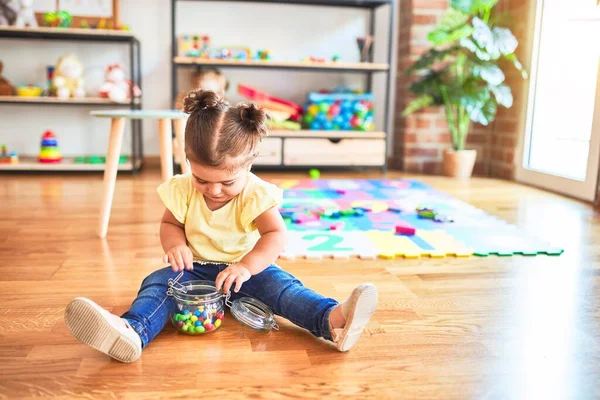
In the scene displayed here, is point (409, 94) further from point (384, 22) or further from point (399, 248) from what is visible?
point (399, 248)

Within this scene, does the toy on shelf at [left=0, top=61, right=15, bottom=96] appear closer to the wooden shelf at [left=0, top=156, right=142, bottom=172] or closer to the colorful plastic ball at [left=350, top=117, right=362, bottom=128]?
the wooden shelf at [left=0, top=156, right=142, bottom=172]

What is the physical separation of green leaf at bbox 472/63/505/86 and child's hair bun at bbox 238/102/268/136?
7.05 feet

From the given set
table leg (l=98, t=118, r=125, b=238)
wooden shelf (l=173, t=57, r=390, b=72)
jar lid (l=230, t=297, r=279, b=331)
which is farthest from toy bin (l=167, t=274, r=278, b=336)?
wooden shelf (l=173, t=57, r=390, b=72)

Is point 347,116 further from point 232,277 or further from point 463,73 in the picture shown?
point 232,277

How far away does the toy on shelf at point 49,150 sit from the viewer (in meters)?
3.01

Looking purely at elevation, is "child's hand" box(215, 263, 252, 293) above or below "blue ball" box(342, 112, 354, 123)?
below

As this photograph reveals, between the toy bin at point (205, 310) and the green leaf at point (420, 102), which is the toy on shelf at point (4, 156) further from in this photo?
the toy bin at point (205, 310)

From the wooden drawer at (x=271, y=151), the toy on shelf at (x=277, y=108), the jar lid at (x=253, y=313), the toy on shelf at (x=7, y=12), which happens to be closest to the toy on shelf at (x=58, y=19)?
the toy on shelf at (x=7, y=12)

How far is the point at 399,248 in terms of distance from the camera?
64.9 inches

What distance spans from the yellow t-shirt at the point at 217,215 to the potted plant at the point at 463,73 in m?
2.06

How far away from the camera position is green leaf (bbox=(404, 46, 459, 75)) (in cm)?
301

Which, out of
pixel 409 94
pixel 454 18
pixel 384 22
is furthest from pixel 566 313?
pixel 384 22

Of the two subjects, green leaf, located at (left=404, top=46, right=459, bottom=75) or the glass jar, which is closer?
the glass jar

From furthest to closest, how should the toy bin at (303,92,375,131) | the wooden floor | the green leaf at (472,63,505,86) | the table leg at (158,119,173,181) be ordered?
the toy bin at (303,92,375,131), the green leaf at (472,63,505,86), the table leg at (158,119,173,181), the wooden floor
